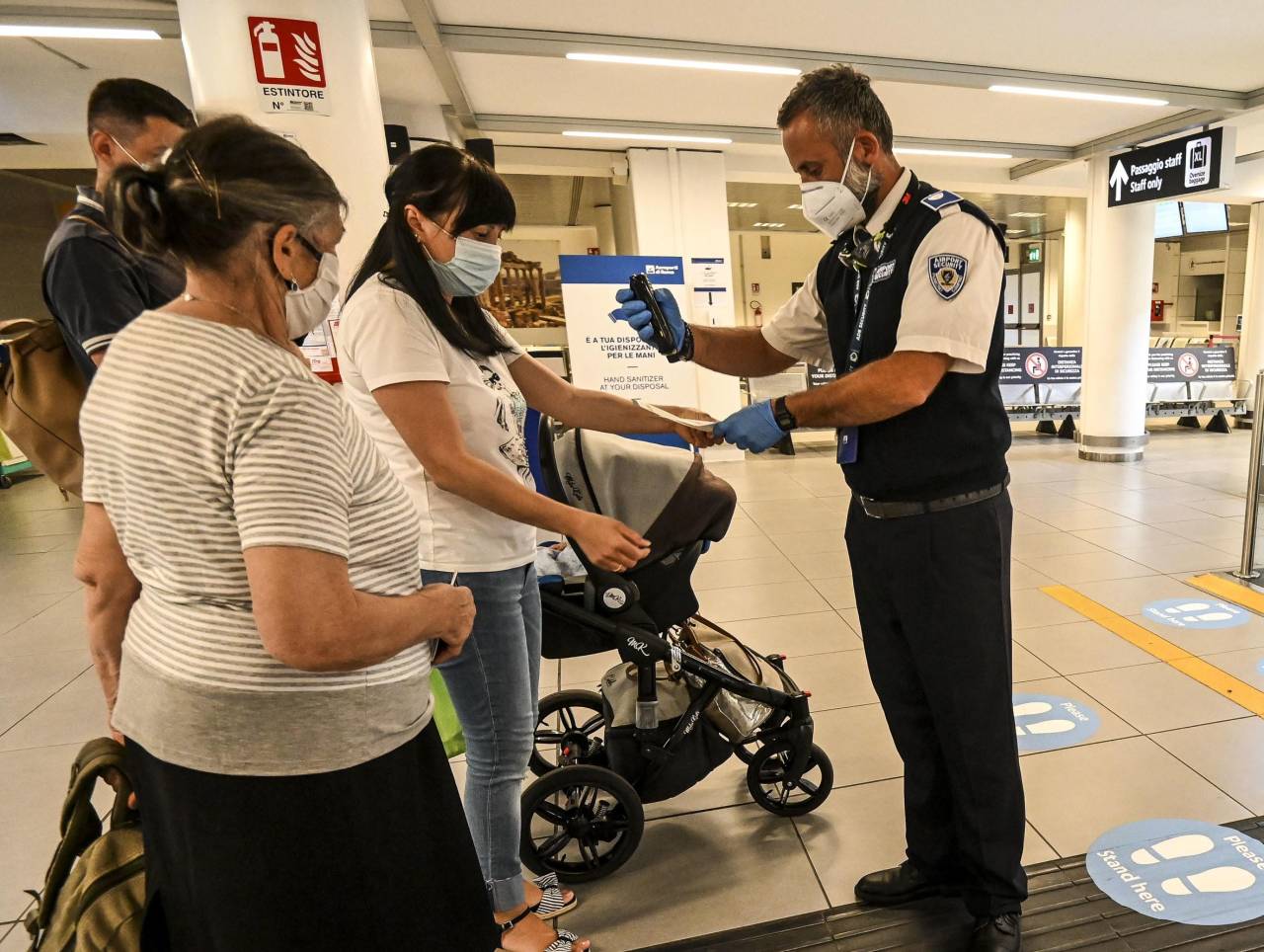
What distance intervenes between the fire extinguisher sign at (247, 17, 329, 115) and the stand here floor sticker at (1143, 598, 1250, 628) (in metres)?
4.44

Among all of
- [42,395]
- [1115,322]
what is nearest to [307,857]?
[42,395]

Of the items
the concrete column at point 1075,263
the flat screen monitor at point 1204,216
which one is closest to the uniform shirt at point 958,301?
the concrete column at point 1075,263

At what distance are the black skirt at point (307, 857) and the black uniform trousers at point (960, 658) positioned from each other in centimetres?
101

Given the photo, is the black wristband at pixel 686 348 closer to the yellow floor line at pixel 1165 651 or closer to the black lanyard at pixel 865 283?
the black lanyard at pixel 865 283

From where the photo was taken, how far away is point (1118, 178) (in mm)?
6625

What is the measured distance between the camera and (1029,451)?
782 centimetres

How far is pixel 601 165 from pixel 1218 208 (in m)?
9.30

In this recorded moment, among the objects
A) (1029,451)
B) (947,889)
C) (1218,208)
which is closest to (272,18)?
(947,889)

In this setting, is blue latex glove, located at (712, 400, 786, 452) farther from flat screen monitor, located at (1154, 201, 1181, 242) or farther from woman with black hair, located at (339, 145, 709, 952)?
flat screen monitor, located at (1154, 201, 1181, 242)

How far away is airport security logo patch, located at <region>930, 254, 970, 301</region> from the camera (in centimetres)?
132

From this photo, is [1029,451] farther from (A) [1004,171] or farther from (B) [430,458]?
(B) [430,458]

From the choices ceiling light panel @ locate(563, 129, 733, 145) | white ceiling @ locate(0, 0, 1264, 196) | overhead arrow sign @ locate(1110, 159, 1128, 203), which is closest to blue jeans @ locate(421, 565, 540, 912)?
white ceiling @ locate(0, 0, 1264, 196)

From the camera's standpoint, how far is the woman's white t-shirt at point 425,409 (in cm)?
Result: 122

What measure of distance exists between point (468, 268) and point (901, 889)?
1738mm
